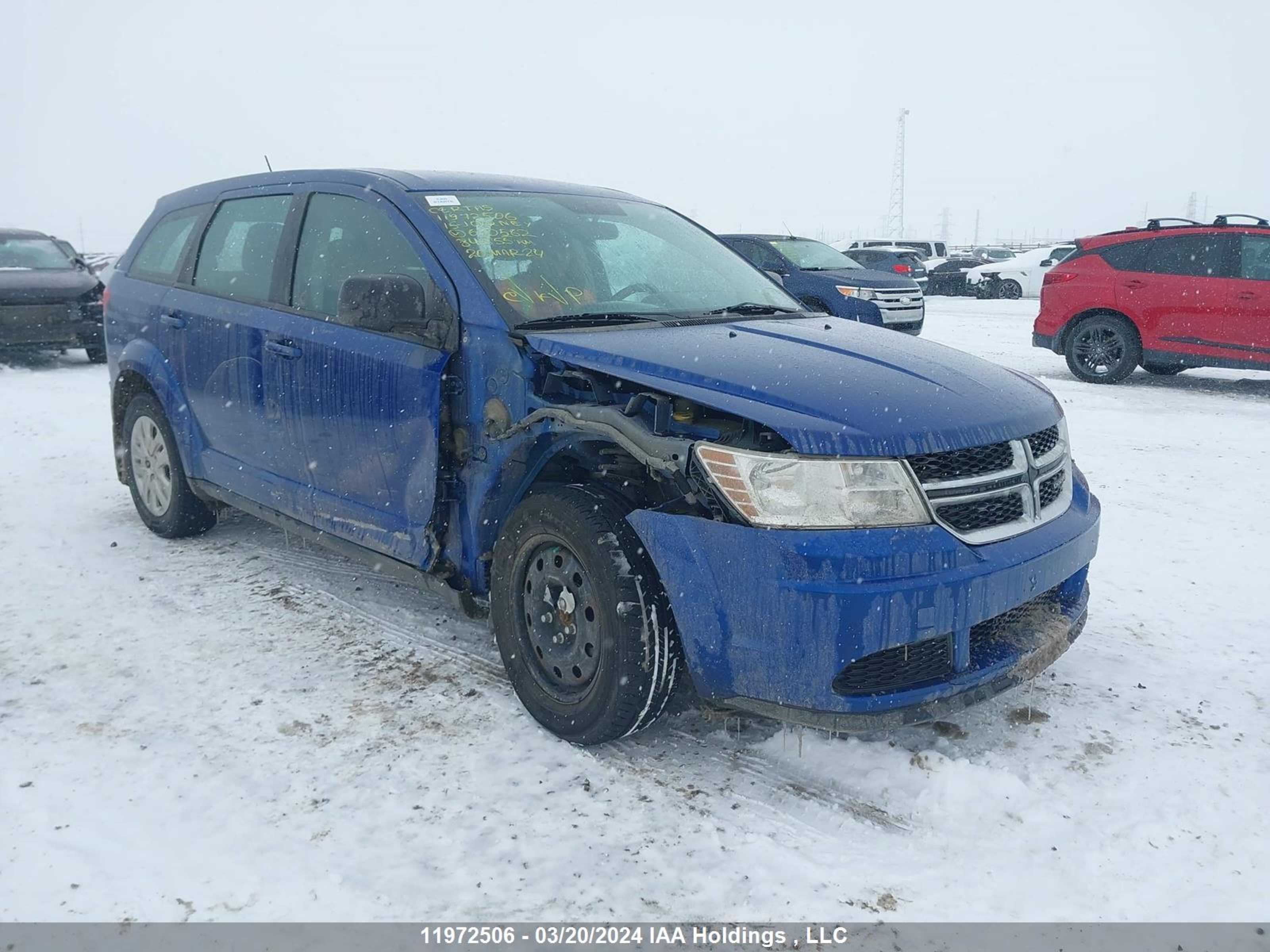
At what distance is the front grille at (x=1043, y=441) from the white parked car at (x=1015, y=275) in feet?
80.4

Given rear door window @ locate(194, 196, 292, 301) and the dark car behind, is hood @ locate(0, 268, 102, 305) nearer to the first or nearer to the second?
the dark car behind

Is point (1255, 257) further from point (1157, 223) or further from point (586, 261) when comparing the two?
point (586, 261)

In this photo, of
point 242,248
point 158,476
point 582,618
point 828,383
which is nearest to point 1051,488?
point 828,383

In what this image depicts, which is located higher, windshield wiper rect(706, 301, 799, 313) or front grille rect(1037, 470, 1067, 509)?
windshield wiper rect(706, 301, 799, 313)

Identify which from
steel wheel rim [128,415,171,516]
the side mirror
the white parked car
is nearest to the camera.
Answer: the side mirror

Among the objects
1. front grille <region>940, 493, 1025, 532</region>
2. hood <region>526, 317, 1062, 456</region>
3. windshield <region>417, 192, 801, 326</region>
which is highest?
windshield <region>417, 192, 801, 326</region>

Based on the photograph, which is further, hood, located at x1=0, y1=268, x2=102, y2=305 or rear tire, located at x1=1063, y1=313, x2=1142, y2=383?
hood, located at x1=0, y1=268, x2=102, y2=305

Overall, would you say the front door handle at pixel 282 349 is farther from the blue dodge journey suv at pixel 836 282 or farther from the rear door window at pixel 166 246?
the blue dodge journey suv at pixel 836 282

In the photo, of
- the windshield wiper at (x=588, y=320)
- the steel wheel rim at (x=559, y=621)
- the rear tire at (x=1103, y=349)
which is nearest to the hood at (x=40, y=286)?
the windshield wiper at (x=588, y=320)

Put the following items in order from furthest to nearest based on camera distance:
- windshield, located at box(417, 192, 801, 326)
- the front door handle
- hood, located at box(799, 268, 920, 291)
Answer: hood, located at box(799, 268, 920, 291) → the front door handle → windshield, located at box(417, 192, 801, 326)

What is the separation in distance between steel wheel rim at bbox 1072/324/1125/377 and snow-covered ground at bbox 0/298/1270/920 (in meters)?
6.47

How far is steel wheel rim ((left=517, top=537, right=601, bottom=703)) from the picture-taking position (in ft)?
9.65

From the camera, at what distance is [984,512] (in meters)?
2.77

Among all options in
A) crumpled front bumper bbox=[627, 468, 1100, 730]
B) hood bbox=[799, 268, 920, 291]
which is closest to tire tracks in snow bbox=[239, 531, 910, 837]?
crumpled front bumper bbox=[627, 468, 1100, 730]
